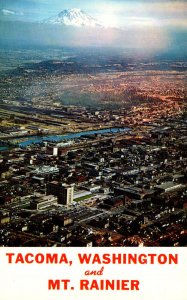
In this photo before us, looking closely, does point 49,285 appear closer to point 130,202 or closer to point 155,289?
point 155,289

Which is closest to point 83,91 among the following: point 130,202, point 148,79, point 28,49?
point 148,79

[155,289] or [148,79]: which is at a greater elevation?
[148,79]

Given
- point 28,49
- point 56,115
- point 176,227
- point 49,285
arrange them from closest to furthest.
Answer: point 49,285 < point 176,227 < point 28,49 < point 56,115

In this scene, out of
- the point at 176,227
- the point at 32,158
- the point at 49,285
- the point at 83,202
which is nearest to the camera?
the point at 49,285

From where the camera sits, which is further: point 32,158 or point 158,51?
point 32,158

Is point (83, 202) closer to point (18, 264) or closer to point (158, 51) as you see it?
point (158, 51)

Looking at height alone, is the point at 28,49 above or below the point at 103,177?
above

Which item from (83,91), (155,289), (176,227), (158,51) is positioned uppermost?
(158,51)

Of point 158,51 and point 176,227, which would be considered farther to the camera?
point 158,51

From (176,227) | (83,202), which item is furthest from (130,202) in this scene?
(176,227)
